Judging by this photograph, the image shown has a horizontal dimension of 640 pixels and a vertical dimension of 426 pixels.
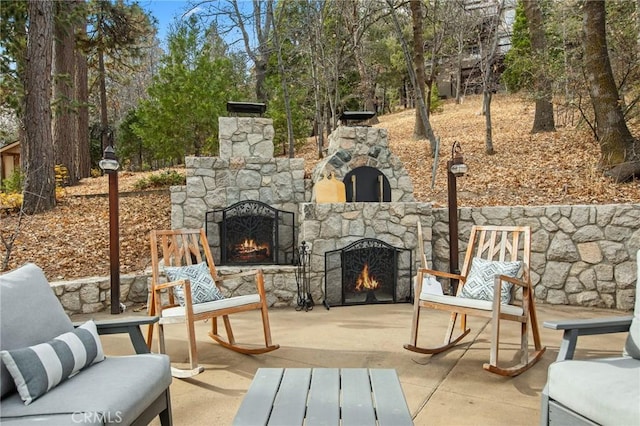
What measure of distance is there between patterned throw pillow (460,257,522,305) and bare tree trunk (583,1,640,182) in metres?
4.00

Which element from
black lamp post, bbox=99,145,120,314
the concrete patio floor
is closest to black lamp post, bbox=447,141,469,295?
the concrete patio floor

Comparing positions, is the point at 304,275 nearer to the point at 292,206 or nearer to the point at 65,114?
the point at 292,206

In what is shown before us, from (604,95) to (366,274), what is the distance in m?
4.51

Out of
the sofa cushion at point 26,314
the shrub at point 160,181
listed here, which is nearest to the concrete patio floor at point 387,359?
the sofa cushion at point 26,314

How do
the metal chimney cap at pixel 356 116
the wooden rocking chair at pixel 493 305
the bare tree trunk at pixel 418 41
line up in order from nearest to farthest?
the wooden rocking chair at pixel 493 305 < the metal chimney cap at pixel 356 116 < the bare tree trunk at pixel 418 41

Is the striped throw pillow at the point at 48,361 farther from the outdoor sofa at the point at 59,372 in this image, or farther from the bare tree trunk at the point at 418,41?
the bare tree trunk at the point at 418,41

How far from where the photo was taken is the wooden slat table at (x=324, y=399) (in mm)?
1584

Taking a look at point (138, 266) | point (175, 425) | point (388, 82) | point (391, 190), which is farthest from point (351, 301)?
point (388, 82)

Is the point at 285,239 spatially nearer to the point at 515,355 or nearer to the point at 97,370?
the point at 515,355

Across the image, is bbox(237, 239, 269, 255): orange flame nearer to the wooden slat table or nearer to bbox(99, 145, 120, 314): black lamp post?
bbox(99, 145, 120, 314): black lamp post

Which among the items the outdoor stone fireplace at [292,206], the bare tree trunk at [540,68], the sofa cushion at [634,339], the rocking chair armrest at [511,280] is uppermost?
the bare tree trunk at [540,68]

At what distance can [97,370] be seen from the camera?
1949mm

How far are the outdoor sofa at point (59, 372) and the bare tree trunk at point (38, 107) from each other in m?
5.57

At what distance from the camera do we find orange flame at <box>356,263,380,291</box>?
506 cm
